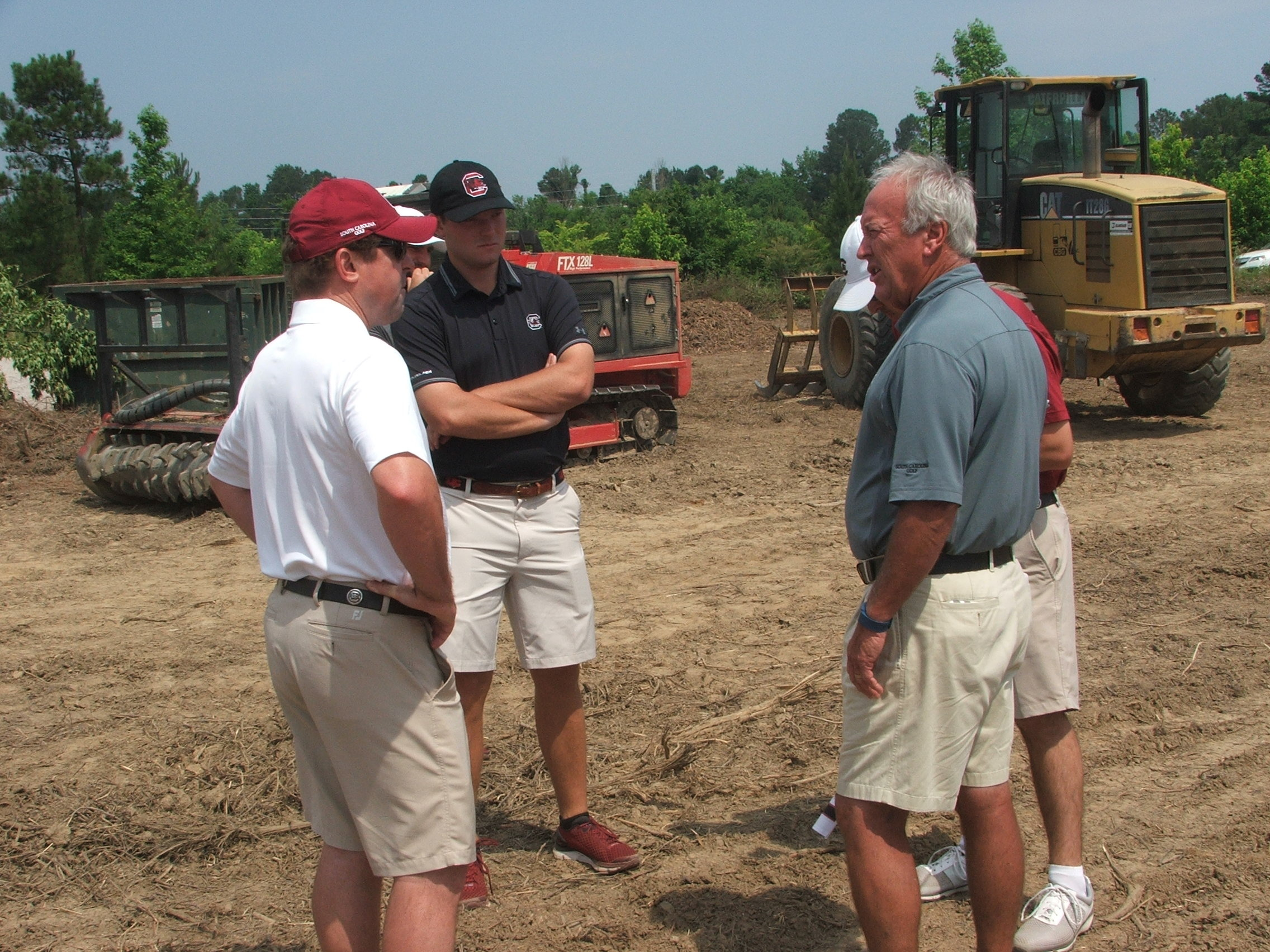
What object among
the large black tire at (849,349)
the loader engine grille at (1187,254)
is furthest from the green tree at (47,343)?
the loader engine grille at (1187,254)

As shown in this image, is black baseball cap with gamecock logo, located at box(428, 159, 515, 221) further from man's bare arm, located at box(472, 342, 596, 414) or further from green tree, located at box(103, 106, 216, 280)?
green tree, located at box(103, 106, 216, 280)

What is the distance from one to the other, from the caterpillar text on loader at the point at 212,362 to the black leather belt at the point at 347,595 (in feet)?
21.0

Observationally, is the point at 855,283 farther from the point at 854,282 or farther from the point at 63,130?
the point at 63,130

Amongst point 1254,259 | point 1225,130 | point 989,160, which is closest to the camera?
point 989,160

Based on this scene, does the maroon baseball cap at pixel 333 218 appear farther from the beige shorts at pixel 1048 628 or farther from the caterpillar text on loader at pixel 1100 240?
the caterpillar text on loader at pixel 1100 240

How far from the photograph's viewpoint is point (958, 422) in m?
2.30

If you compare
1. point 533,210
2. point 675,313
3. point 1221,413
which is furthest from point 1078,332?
point 533,210

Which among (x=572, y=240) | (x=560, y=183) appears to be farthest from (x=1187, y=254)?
(x=560, y=183)

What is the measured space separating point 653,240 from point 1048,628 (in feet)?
84.1

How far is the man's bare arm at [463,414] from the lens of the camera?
10.4 feet

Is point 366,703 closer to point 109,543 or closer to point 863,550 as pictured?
point 863,550

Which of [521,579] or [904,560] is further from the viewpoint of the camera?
[521,579]

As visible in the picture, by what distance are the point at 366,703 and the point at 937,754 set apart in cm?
121

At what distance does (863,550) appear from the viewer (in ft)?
8.31
